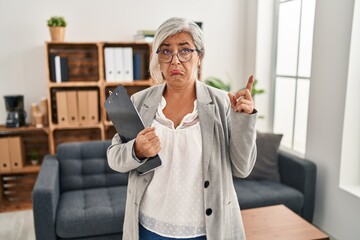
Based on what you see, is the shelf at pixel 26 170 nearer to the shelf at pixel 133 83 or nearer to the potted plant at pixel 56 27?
the shelf at pixel 133 83

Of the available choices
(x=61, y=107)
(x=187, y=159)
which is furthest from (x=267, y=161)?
(x=187, y=159)

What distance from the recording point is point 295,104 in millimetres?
3572

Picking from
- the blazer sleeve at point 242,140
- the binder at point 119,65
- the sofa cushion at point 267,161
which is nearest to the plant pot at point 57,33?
the binder at point 119,65

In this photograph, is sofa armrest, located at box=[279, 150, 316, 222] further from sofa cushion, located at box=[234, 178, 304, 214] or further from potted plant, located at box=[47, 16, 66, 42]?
potted plant, located at box=[47, 16, 66, 42]

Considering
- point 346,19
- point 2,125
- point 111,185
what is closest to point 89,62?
point 2,125

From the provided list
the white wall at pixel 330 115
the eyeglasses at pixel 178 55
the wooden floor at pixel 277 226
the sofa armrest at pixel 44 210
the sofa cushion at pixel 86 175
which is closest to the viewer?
the eyeglasses at pixel 178 55

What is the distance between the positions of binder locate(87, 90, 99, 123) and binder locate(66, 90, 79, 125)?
131 millimetres

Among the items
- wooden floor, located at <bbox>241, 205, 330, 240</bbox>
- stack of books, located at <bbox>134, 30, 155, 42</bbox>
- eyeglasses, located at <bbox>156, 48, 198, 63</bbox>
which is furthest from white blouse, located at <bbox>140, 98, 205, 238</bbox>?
stack of books, located at <bbox>134, 30, 155, 42</bbox>

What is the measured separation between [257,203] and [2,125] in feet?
8.92

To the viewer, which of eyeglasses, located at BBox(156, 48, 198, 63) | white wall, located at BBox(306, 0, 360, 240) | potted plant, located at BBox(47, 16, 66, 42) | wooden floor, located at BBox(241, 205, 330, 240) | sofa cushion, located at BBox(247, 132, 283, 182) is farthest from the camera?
potted plant, located at BBox(47, 16, 66, 42)

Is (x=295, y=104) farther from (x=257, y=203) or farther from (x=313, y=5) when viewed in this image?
(x=257, y=203)

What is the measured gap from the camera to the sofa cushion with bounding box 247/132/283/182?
321cm

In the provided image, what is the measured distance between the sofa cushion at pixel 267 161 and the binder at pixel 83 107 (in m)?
1.77

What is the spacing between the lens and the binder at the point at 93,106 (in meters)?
3.55
